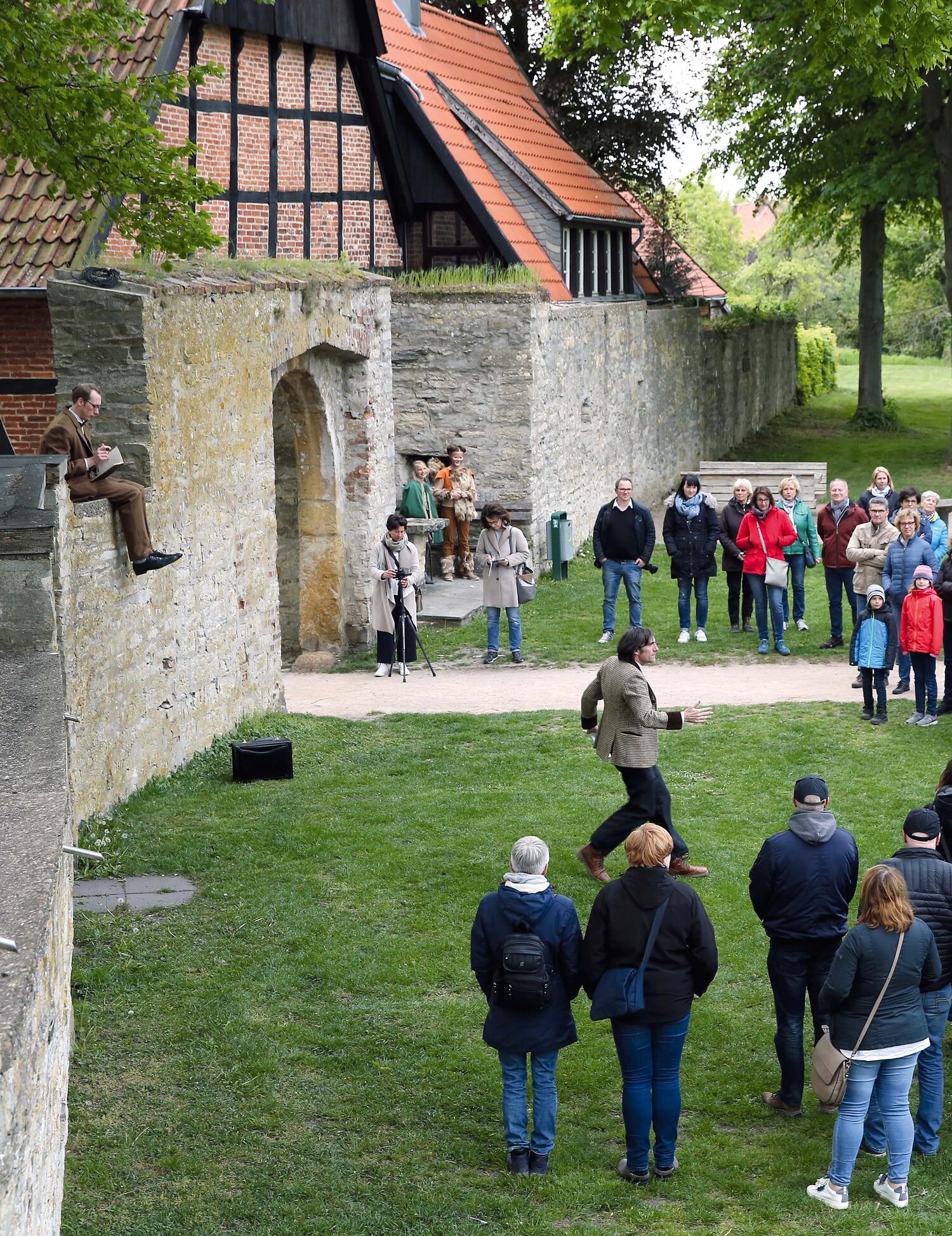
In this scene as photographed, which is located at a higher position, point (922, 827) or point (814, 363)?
point (814, 363)

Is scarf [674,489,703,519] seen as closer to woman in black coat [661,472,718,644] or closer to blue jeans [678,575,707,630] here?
woman in black coat [661,472,718,644]

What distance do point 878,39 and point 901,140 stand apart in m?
14.8

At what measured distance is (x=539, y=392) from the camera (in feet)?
64.2

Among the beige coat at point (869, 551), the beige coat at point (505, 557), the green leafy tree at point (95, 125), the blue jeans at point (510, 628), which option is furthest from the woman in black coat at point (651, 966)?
the blue jeans at point (510, 628)

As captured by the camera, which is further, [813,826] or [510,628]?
[510,628]

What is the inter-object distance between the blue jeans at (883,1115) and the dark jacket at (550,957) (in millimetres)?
1108

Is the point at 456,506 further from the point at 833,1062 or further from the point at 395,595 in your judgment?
the point at 833,1062

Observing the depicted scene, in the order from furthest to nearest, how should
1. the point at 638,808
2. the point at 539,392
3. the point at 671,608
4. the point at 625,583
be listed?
the point at 539,392 < the point at 671,608 < the point at 625,583 < the point at 638,808

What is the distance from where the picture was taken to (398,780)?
37.3 feet

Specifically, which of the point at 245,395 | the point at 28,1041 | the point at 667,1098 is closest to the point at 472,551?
the point at 245,395

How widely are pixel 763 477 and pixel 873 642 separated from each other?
12.3 meters

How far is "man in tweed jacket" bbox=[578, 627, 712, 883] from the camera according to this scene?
28.4 feet

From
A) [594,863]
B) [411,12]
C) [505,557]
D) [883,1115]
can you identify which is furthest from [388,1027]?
[411,12]

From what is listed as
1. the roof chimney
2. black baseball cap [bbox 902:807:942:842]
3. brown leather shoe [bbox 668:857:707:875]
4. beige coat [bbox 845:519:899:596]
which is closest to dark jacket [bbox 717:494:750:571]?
beige coat [bbox 845:519:899:596]
